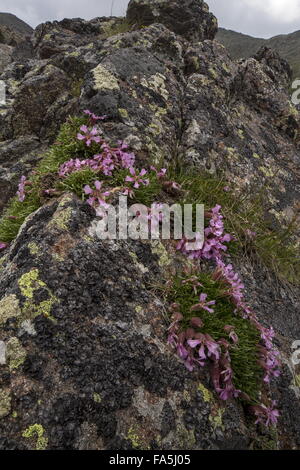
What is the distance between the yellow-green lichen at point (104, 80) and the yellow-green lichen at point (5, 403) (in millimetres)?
5153

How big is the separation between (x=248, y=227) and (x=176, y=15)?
9004 millimetres

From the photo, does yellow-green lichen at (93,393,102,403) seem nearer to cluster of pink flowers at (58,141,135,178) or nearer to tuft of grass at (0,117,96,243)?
tuft of grass at (0,117,96,243)

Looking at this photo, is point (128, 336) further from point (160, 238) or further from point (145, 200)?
point (145, 200)

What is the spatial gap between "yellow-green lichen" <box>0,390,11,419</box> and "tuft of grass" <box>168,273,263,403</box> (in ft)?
6.12

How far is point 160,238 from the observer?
4.86 metres

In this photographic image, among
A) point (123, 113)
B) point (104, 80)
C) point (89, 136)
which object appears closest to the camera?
point (89, 136)

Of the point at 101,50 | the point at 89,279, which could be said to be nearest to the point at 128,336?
the point at 89,279

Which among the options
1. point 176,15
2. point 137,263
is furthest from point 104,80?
point 176,15

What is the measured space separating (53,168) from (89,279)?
7.88 feet

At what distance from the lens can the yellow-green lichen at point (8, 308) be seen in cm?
343

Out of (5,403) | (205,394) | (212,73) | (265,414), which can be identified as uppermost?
(212,73)

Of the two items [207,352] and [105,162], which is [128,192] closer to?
[105,162]

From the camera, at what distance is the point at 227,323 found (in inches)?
162

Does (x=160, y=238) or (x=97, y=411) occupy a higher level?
(x=160, y=238)
